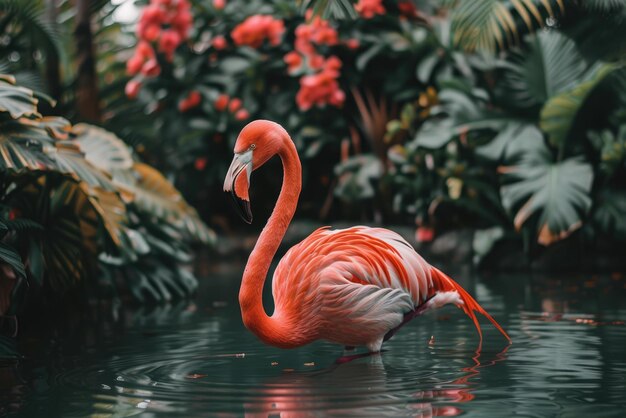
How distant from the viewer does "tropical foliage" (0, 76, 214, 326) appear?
18.3 ft

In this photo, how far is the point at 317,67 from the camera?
13141mm

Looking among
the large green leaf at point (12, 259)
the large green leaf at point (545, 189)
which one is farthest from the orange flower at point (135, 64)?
the large green leaf at point (12, 259)

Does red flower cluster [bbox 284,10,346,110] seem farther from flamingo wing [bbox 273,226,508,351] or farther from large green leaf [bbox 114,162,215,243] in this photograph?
flamingo wing [bbox 273,226,508,351]

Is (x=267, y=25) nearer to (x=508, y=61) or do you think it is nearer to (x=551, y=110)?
(x=508, y=61)

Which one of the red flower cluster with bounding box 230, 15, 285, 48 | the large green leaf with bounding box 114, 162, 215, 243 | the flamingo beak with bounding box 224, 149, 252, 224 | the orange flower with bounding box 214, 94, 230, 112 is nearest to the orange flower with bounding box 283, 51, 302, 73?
the red flower cluster with bounding box 230, 15, 285, 48

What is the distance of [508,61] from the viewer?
1160 centimetres

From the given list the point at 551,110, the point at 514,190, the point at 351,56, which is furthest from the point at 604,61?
the point at 351,56

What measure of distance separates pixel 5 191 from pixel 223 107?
7987 mm

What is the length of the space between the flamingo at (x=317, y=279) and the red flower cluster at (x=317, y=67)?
7.86 meters

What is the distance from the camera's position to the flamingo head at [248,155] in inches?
175

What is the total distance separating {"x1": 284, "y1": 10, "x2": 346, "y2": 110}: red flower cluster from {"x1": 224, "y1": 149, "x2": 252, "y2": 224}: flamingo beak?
831 cm

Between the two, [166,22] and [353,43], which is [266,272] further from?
[166,22]

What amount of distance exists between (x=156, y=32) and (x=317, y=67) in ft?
7.27

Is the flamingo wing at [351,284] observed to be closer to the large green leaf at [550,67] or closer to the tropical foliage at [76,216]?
the tropical foliage at [76,216]
